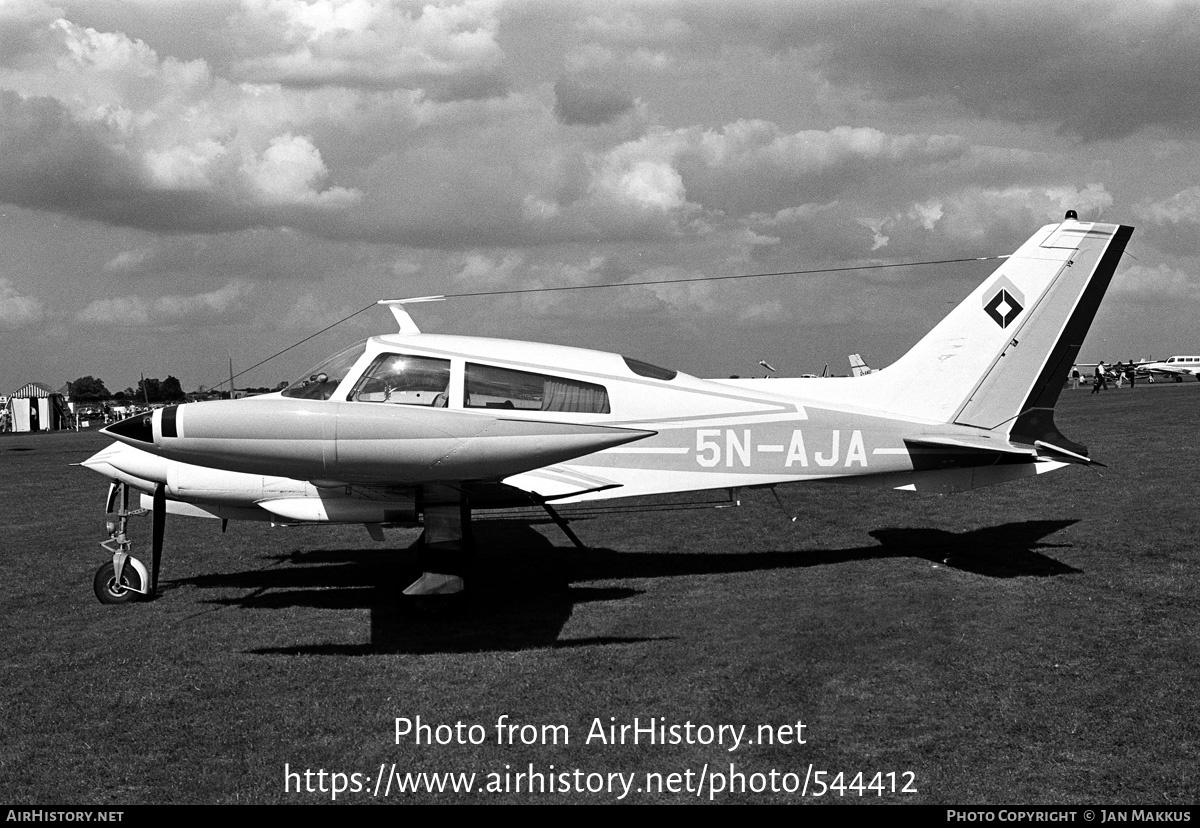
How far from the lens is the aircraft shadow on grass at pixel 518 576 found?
838 cm

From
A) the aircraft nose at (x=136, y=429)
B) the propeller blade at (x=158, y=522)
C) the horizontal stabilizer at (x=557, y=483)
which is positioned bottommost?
the propeller blade at (x=158, y=522)

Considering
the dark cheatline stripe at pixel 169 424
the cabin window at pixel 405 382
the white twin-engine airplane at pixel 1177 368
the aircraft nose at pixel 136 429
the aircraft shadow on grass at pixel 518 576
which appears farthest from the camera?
the white twin-engine airplane at pixel 1177 368

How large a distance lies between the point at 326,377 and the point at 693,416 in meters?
3.75

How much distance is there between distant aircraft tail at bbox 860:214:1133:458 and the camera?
1045 cm

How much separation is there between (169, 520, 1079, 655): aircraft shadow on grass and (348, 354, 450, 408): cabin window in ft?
6.27

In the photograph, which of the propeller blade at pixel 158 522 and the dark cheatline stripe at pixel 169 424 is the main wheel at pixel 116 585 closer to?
the propeller blade at pixel 158 522

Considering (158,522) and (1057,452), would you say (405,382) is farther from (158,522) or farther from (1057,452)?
(1057,452)

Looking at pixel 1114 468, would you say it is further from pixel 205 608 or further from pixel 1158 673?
pixel 205 608

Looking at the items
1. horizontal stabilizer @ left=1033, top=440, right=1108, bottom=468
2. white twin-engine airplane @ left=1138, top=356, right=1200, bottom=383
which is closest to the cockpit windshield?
horizontal stabilizer @ left=1033, top=440, right=1108, bottom=468

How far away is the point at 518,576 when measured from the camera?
10922mm

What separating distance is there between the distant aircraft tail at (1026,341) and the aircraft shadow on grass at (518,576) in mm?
1644

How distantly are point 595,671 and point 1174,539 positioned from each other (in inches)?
300

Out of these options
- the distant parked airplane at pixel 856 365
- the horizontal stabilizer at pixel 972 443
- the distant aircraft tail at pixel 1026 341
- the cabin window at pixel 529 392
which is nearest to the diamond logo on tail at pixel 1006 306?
the distant aircraft tail at pixel 1026 341

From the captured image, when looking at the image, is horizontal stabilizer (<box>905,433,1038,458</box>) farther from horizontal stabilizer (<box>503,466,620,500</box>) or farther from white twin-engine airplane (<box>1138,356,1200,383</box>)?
white twin-engine airplane (<box>1138,356,1200,383</box>)
